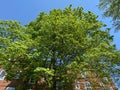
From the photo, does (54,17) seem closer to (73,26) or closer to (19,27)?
(73,26)

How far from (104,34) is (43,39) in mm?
7206

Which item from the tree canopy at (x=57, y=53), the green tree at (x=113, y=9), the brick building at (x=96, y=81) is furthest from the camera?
the brick building at (x=96, y=81)

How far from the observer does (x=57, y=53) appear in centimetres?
2092

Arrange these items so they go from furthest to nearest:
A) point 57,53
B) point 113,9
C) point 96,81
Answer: point 57,53 < point 96,81 < point 113,9

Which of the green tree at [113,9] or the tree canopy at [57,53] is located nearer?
the green tree at [113,9]

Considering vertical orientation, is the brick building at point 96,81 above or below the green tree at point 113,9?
below

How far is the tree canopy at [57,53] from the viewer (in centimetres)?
1895

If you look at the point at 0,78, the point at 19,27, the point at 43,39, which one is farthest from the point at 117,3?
the point at 0,78

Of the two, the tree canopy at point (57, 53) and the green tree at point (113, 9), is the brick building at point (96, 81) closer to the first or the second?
the tree canopy at point (57, 53)

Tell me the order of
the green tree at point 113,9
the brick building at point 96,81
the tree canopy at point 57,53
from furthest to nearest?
the brick building at point 96,81 → the tree canopy at point 57,53 → the green tree at point 113,9

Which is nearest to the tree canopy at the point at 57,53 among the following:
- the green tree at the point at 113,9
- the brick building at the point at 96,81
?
the brick building at the point at 96,81

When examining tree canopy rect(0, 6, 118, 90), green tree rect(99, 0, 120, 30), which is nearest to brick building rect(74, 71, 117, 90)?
tree canopy rect(0, 6, 118, 90)

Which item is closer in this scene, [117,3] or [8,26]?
[117,3]

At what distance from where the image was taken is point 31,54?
19391 millimetres
